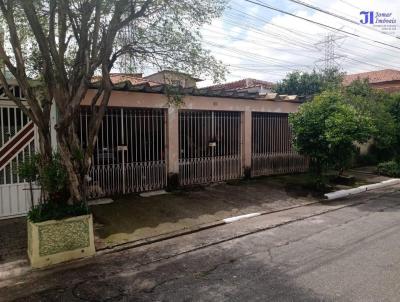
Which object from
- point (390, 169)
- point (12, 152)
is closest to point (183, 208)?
point (12, 152)

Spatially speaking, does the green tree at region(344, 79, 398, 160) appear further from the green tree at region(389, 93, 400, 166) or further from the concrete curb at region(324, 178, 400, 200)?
the concrete curb at region(324, 178, 400, 200)

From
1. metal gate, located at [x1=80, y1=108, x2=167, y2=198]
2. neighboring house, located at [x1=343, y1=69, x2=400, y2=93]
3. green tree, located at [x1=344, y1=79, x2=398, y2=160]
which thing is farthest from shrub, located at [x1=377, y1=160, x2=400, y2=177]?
neighboring house, located at [x1=343, y1=69, x2=400, y2=93]

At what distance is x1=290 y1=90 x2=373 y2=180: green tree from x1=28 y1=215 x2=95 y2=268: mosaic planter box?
749cm

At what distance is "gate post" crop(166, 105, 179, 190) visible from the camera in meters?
10.1

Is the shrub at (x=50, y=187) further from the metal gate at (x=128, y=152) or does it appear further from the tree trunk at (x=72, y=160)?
the metal gate at (x=128, y=152)

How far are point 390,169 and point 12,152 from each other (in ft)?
47.0

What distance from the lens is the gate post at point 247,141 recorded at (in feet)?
39.7

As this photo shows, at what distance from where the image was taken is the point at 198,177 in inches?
432

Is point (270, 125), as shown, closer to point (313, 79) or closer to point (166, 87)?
point (166, 87)

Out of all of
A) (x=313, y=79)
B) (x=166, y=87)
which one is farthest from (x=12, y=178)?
(x=313, y=79)

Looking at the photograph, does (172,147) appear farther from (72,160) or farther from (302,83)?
(302,83)

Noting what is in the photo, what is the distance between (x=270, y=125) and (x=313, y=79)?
9.45m

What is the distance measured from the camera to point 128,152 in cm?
957

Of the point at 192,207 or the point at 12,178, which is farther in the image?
the point at 192,207
